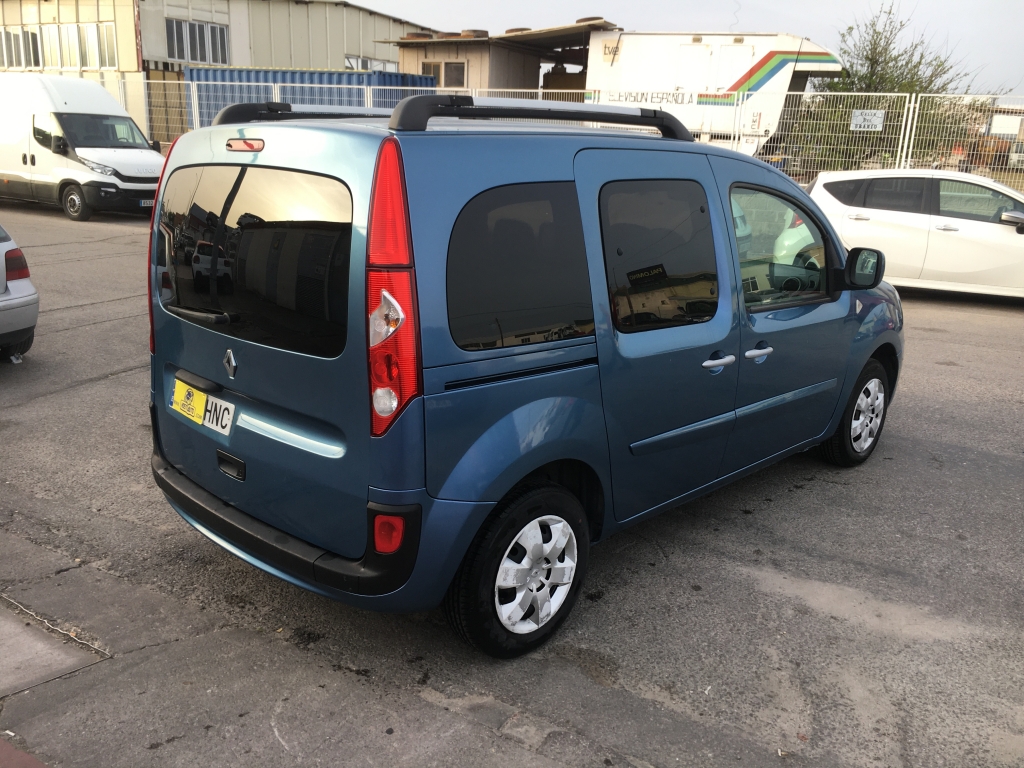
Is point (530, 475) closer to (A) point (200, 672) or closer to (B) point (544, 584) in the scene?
(B) point (544, 584)

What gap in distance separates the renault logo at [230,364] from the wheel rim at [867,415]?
347 cm

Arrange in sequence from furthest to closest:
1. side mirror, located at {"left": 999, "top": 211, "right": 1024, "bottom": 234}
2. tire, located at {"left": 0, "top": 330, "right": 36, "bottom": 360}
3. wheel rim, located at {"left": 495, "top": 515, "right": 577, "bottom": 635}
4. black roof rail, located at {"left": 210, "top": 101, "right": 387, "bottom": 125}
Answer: side mirror, located at {"left": 999, "top": 211, "right": 1024, "bottom": 234} < tire, located at {"left": 0, "top": 330, "right": 36, "bottom": 360} < black roof rail, located at {"left": 210, "top": 101, "right": 387, "bottom": 125} < wheel rim, located at {"left": 495, "top": 515, "right": 577, "bottom": 635}

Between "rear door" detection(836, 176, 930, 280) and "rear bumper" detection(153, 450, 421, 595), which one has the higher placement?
"rear door" detection(836, 176, 930, 280)

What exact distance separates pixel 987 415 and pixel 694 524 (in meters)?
3.15

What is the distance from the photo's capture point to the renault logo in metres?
2.99

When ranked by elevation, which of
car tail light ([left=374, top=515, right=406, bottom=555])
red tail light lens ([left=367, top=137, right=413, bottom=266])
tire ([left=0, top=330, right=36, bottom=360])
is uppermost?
red tail light lens ([left=367, top=137, right=413, bottom=266])

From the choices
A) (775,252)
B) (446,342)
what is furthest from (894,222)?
(446,342)

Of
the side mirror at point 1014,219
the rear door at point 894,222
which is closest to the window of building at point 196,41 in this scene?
the rear door at point 894,222

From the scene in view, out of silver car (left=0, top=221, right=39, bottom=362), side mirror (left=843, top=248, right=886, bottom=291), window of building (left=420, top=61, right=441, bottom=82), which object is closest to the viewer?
side mirror (left=843, top=248, right=886, bottom=291)

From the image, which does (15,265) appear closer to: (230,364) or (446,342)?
(230,364)

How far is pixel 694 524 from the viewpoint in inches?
169

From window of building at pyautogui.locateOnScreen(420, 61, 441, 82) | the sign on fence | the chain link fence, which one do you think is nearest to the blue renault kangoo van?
the chain link fence

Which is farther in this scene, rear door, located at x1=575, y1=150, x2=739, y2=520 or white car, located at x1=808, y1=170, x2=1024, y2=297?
white car, located at x1=808, y1=170, x2=1024, y2=297

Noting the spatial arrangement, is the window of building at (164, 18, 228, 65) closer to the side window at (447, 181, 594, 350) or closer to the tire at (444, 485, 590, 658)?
the side window at (447, 181, 594, 350)
